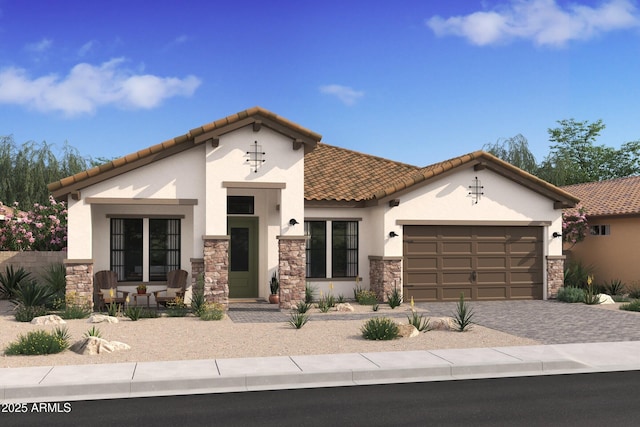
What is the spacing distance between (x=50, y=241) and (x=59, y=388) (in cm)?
1557

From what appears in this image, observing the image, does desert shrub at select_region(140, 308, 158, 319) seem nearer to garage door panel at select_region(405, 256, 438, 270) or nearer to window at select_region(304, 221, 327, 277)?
window at select_region(304, 221, 327, 277)

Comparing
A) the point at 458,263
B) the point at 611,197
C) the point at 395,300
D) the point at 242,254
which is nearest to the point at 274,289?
the point at 242,254

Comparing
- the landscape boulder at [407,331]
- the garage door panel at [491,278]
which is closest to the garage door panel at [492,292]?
the garage door panel at [491,278]

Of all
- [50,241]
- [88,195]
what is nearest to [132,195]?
[88,195]

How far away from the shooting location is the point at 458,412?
8.06 m

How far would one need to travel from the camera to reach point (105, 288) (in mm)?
18297

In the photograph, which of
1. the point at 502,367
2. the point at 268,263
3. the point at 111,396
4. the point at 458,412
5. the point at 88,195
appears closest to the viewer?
the point at 458,412

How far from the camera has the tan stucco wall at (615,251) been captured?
2331cm

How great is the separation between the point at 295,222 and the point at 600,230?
13.5 metres

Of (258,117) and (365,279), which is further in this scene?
(365,279)

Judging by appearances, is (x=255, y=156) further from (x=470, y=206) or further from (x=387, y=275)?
(x=470, y=206)

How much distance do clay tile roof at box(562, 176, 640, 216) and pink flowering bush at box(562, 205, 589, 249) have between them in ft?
1.53

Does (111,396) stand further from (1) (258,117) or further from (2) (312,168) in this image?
(2) (312,168)

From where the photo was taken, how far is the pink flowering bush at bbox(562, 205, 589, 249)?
2511 centimetres
